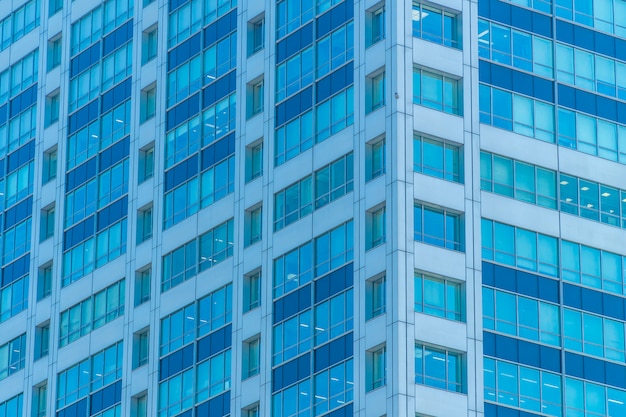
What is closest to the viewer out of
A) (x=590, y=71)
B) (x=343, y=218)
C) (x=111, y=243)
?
(x=343, y=218)

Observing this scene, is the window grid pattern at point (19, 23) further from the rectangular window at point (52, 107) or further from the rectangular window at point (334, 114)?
the rectangular window at point (334, 114)

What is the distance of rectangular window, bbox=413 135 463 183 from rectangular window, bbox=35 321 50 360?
26.3 meters

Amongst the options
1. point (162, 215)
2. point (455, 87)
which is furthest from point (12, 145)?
point (455, 87)

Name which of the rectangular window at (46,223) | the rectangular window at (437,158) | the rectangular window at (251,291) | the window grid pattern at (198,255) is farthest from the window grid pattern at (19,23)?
the rectangular window at (437,158)

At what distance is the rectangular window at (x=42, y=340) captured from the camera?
110 m

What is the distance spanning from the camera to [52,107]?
11519cm

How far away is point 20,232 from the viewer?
377 ft

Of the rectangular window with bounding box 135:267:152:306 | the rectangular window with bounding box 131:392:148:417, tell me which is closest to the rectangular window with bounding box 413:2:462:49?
the rectangular window with bounding box 135:267:152:306

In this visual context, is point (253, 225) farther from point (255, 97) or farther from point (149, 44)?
point (149, 44)

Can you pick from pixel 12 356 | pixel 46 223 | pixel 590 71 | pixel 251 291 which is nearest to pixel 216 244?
pixel 251 291

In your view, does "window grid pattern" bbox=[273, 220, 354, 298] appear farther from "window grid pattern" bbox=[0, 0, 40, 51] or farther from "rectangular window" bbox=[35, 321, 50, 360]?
"window grid pattern" bbox=[0, 0, 40, 51]

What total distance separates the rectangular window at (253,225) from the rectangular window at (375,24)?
9270 millimetres

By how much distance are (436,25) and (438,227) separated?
8600mm

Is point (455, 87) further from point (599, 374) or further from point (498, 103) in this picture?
point (599, 374)
